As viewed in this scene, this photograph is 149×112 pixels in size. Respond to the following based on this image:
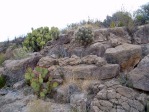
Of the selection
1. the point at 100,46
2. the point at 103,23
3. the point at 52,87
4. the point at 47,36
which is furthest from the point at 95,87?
the point at 103,23

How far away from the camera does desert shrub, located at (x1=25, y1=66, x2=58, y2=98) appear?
8672 millimetres

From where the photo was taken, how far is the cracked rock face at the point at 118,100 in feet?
24.0

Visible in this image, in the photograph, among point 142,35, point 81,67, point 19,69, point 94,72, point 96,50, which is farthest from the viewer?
point 19,69

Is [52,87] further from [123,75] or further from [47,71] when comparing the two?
[123,75]

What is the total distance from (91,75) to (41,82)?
1527mm

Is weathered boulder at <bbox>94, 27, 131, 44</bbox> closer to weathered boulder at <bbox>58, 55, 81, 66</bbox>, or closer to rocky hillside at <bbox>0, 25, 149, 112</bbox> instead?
rocky hillside at <bbox>0, 25, 149, 112</bbox>

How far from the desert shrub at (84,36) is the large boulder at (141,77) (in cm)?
261

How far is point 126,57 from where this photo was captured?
9.09 meters

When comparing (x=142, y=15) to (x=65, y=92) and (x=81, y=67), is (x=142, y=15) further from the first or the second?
(x=65, y=92)

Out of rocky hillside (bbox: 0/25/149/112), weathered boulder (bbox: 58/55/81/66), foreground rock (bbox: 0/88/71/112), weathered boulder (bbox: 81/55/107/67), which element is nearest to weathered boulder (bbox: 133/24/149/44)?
rocky hillside (bbox: 0/25/149/112)

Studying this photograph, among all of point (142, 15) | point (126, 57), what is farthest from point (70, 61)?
point (142, 15)

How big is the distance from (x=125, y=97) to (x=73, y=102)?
1.38m

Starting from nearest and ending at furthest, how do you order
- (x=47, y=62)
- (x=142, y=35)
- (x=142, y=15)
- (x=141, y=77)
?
(x=141, y=77) → (x=47, y=62) → (x=142, y=35) → (x=142, y=15)

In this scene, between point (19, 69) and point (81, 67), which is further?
point (19, 69)
